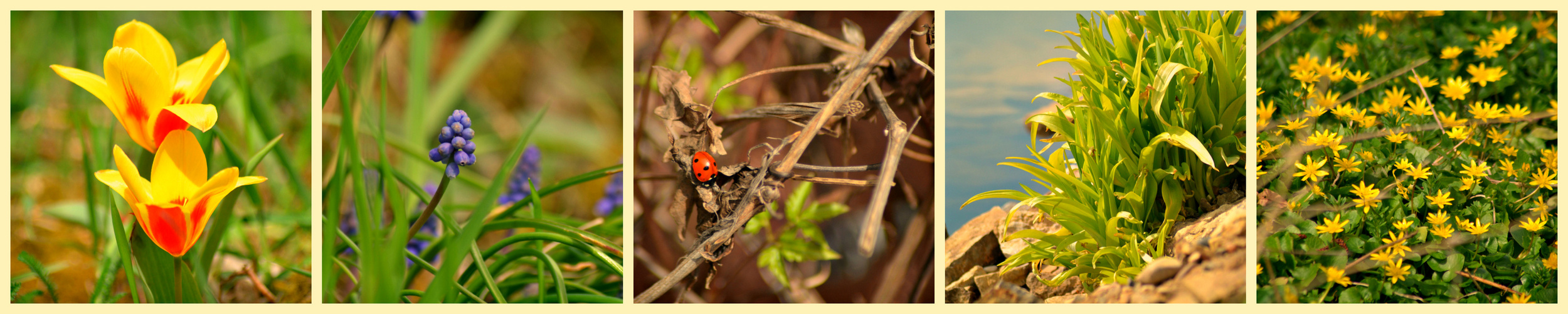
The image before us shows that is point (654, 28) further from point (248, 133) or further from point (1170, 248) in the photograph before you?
point (1170, 248)

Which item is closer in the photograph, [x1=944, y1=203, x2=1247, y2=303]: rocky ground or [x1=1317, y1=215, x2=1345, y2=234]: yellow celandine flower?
[x1=944, y1=203, x2=1247, y2=303]: rocky ground

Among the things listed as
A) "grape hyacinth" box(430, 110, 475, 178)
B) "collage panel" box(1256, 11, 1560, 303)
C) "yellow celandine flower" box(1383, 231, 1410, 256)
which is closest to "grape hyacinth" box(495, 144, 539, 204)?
"grape hyacinth" box(430, 110, 475, 178)

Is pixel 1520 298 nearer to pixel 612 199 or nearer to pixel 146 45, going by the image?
pixel 612 199

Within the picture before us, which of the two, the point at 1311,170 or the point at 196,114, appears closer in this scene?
the point at 196,114

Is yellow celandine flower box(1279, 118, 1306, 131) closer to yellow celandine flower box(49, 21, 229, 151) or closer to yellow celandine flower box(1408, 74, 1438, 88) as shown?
yellow celandine flower box(1408, 74, 1438, 88)

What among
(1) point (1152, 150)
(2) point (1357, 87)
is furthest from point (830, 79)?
(2) point (1357, 87)

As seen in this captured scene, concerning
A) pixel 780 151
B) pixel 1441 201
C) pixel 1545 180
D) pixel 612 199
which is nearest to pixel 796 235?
pixel 780 151
